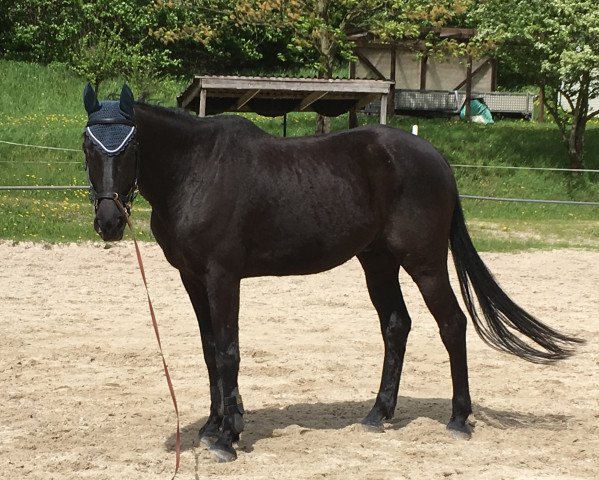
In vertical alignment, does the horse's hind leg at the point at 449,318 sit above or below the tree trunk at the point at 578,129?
above

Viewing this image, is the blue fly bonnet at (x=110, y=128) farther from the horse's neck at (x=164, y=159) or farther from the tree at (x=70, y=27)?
the tree at (x=70, y=27)

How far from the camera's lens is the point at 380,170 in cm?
561

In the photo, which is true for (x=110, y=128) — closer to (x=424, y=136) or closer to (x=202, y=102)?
(x=202, y=102)

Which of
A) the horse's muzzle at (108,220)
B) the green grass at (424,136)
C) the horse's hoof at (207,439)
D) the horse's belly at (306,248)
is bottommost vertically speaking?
the green grass at (424,136)

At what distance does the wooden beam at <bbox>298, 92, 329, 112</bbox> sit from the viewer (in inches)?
651

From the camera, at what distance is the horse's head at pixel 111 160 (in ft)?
15.7

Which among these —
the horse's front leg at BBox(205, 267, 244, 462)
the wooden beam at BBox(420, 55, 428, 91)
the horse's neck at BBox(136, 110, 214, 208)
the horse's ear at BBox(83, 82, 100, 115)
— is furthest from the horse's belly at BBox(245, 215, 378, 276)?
the wooden beam at BBox(420, 55, 428, 91)

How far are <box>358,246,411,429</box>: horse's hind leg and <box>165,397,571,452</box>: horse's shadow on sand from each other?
0.22 metres

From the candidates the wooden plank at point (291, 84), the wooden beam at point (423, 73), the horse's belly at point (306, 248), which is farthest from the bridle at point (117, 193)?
the wooden beam at point (423, 73)

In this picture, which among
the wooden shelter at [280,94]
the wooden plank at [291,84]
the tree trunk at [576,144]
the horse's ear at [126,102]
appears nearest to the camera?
the horse's ear at [126,102]

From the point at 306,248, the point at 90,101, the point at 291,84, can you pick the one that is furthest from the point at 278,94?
the point at 90,101

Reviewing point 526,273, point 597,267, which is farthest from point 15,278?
point 597,267

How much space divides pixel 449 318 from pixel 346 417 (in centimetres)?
92

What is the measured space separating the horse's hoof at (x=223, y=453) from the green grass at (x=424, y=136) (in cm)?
664
